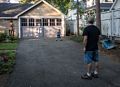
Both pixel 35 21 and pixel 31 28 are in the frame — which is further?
pixel 35 21

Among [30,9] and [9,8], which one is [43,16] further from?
[9,8]

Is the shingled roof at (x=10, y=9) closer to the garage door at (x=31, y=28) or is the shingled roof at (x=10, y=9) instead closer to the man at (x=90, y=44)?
the garage door at (x=31, y=28)

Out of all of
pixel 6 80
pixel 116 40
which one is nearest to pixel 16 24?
pixel 116 40

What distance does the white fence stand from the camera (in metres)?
22.6

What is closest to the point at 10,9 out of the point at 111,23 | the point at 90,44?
the point at 111,23

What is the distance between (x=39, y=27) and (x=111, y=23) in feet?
54.5

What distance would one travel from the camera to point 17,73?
38.7 ft

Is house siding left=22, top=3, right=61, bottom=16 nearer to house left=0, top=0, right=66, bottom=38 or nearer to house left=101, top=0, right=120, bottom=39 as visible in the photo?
house left=0, top=0, right=66, bottom=38

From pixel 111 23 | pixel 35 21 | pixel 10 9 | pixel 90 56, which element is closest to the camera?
pixel 90 56

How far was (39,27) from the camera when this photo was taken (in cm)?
3959

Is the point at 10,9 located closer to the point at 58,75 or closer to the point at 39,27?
the point at 39,27

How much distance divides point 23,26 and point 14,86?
30082mm

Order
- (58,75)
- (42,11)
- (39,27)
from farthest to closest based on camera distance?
(42,11) < (39,27) < (58,75)

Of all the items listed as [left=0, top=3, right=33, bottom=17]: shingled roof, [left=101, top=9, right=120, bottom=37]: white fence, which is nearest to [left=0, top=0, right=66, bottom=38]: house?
[left=0, top=3, right=33, bottom=17]: shingled roof
